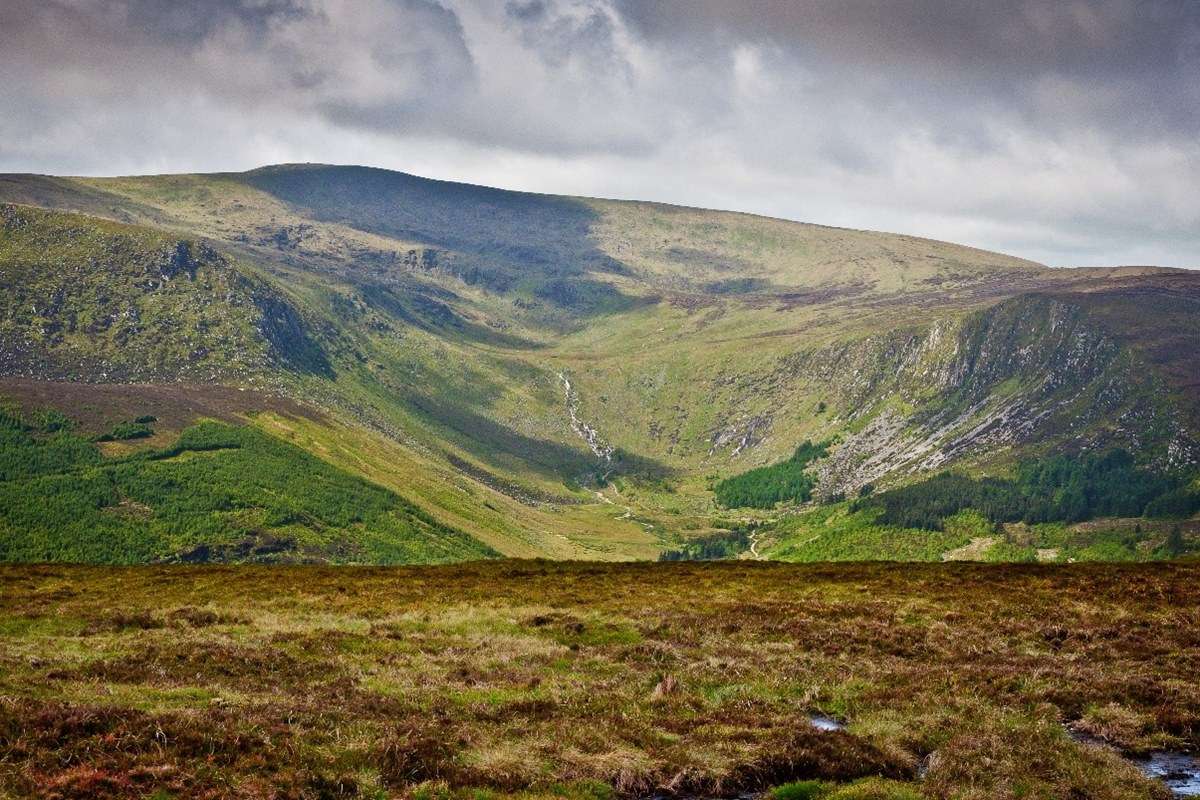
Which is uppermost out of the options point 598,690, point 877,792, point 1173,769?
point 1173,769

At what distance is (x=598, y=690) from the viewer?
31109mm

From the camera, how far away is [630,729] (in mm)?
25594

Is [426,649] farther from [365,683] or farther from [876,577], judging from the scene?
[876,577]

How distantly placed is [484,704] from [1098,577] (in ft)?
156

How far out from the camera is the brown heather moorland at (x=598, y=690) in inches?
835

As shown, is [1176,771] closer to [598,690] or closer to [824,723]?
[824,723]

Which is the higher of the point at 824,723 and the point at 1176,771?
the point at 1176,771

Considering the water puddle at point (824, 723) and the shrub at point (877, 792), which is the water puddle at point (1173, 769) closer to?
the shrub at point (877, 792)

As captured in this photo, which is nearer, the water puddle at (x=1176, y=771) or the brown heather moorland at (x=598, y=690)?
the brown heather moorland at (x=598, y=690)

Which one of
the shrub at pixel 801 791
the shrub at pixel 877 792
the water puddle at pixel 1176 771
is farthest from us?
the water puddle at pixel 1176 771

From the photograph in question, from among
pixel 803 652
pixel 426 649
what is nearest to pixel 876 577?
pixel 803 652

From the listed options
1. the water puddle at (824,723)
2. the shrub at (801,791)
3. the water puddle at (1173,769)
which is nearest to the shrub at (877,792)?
the shrub at (801,791)

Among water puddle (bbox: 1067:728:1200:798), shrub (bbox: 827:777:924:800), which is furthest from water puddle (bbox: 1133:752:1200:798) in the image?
shrub (bbox: 827:777:924:800)

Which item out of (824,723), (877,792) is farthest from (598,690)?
(877,792)
